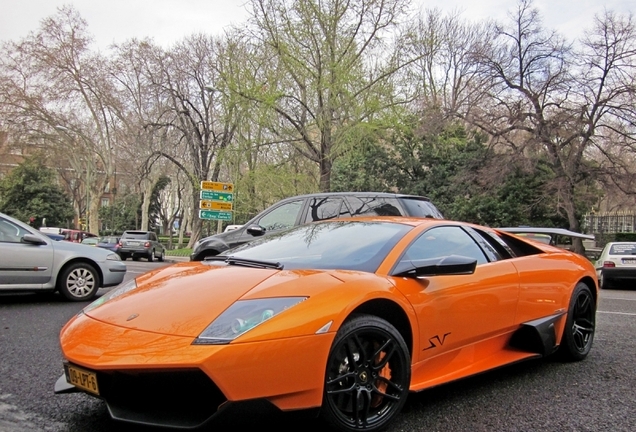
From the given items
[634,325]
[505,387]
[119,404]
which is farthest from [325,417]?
[634,325]

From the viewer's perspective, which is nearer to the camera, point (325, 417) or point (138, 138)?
point (325, 417)

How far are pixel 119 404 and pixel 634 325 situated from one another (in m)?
6.45

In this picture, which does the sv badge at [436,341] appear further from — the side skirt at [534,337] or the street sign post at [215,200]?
the street sign post at [215,200]

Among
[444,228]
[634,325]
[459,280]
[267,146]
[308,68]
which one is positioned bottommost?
[634,325]

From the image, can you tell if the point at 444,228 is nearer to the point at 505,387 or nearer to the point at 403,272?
the point at 403,272

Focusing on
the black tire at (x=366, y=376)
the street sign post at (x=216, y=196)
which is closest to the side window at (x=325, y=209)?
the black tire at (x=366, y=376)

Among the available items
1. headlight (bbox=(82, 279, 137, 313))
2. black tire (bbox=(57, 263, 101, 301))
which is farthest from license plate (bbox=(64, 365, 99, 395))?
black tire (bbox=(57, 263, 101, 301))

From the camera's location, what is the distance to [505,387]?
3.79 m

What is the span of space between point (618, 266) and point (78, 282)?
40.7 feet

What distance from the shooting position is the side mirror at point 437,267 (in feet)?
10.5

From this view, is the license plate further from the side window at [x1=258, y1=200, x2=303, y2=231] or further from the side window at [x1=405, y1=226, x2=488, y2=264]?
the side window at [x1=258, y1=200, x2=303, y2=231]

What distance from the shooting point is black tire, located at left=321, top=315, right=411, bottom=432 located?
8.87 ft

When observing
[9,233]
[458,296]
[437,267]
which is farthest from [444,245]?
[9,233]

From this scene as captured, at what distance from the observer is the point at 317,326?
264cm
